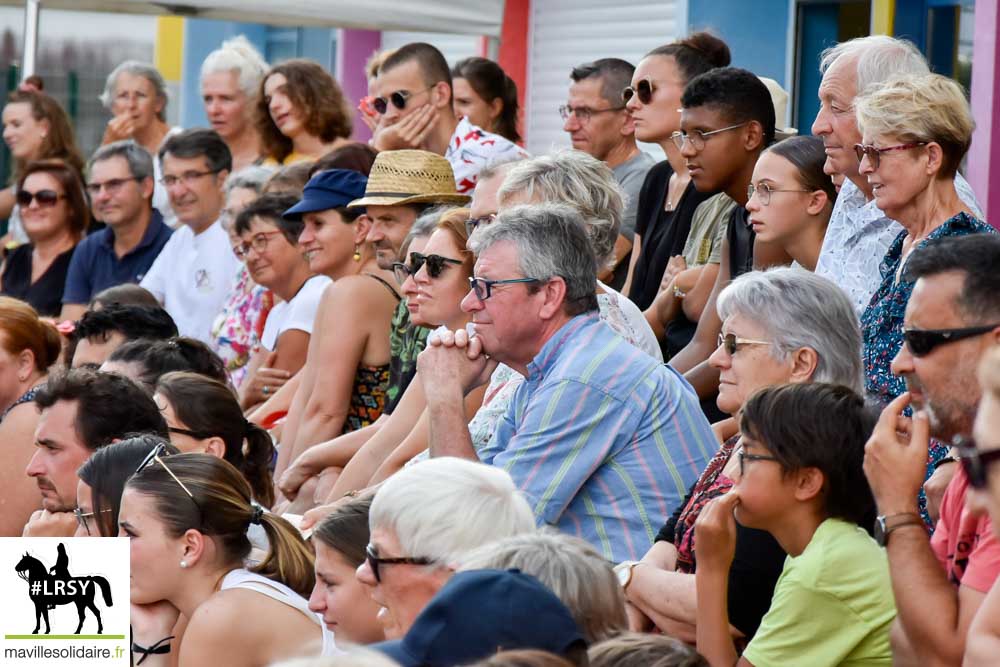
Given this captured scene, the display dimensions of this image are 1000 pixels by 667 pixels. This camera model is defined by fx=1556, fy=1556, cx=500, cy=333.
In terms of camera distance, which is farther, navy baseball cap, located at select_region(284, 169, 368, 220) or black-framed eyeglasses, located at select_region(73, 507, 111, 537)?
navy baseball cap, located at select_region(284, 169, 368, 220)

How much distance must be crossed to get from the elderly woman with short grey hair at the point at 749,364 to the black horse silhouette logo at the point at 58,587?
4.57 feet

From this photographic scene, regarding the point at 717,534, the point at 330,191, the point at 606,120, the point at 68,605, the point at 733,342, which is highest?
the point at 606,120

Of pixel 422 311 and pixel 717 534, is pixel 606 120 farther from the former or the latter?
pixel 717 534

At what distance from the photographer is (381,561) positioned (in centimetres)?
327

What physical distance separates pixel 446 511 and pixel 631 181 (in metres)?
3.96

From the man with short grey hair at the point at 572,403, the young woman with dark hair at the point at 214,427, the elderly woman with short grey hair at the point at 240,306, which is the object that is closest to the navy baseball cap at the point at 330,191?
the elderly woman with short grey hair at the point at 240,306

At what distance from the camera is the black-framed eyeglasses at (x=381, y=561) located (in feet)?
10.6

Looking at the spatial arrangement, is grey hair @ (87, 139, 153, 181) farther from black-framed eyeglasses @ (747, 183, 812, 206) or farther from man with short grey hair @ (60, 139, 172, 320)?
black-framed eyeglasses @ (747, 183, 812, 206)

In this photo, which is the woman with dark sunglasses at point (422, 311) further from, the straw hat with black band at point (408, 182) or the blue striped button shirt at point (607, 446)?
the blue striped button shirt at point (607, 446)

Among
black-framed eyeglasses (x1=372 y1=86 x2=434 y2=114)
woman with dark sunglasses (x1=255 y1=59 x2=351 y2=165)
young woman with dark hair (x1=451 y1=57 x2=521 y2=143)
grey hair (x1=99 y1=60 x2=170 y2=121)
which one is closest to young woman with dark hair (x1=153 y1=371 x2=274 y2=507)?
black-framed eyeglasses (x1=372 y1=86 x2=434 y2=114)

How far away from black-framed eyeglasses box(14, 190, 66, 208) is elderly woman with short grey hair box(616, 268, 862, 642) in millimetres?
6579

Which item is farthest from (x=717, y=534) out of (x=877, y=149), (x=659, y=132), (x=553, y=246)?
(x=659, y=132)

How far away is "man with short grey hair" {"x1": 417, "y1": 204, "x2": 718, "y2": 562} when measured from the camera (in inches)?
163

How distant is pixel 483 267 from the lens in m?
4.46
